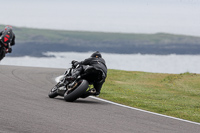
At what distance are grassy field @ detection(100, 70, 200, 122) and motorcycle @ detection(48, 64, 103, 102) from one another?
159 cm

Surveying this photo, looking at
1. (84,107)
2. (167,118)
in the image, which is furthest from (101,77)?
(167,118)

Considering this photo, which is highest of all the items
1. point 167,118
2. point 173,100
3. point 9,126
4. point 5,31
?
point 5,31

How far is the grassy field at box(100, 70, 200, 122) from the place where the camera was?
13578mm

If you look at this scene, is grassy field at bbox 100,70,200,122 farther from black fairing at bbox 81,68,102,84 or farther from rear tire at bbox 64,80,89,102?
rear tire at bbox 64,80,89,102

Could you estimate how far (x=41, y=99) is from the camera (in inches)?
513

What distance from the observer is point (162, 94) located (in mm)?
18781

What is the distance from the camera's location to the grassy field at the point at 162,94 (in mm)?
13578

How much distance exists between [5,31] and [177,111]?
1453 cm

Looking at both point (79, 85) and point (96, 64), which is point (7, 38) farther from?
point (79, 85)

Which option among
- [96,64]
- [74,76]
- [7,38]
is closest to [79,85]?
[74,76]

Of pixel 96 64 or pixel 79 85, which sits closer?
pixel 79 85

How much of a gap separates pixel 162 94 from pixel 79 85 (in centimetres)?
658

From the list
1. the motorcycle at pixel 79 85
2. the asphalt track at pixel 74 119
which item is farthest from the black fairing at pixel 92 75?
the asphalt track at pixel 74 119

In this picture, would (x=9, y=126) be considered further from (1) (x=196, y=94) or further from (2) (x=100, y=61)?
(1) (x=196, y=94)
